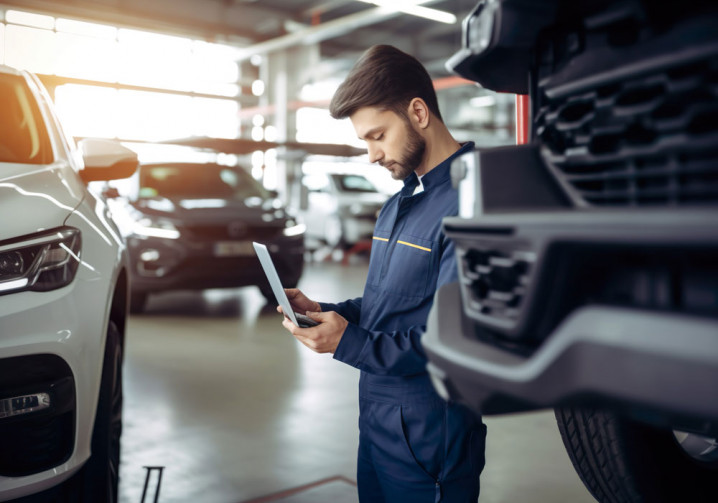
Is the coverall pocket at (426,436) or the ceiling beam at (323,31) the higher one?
the ceiling beam at (323,31)

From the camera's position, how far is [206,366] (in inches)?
154

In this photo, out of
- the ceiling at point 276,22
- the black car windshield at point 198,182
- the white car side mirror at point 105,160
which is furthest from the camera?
the ceiling at point 276,22

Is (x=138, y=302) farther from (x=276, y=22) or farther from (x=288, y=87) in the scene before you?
(x=276, y=22)

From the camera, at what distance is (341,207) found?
10.3m

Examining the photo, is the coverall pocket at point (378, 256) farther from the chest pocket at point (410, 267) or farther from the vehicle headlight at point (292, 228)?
the vehicle headlight at point (292, 228)

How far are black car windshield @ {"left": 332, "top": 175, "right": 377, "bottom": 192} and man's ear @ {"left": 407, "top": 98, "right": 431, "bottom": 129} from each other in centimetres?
892

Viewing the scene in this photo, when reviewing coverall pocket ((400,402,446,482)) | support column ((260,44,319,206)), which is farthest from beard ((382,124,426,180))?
support column ((260,44,319,206))

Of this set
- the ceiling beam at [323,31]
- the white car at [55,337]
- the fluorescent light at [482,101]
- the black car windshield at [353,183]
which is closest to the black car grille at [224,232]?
the white car at [55,337]

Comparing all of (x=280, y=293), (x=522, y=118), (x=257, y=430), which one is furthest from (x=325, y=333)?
(x=257, y=430)

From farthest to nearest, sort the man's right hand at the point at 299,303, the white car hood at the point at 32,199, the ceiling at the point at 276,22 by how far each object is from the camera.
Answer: the ceiling at the point at 276,22
the man's right hand at the point at 299,303
the white car hood at the point at 32,199

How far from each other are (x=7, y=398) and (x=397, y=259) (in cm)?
83

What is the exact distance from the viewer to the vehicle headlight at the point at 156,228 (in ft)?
17.3

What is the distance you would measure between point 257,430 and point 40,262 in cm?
149

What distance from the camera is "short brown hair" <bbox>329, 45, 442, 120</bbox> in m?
1.54
